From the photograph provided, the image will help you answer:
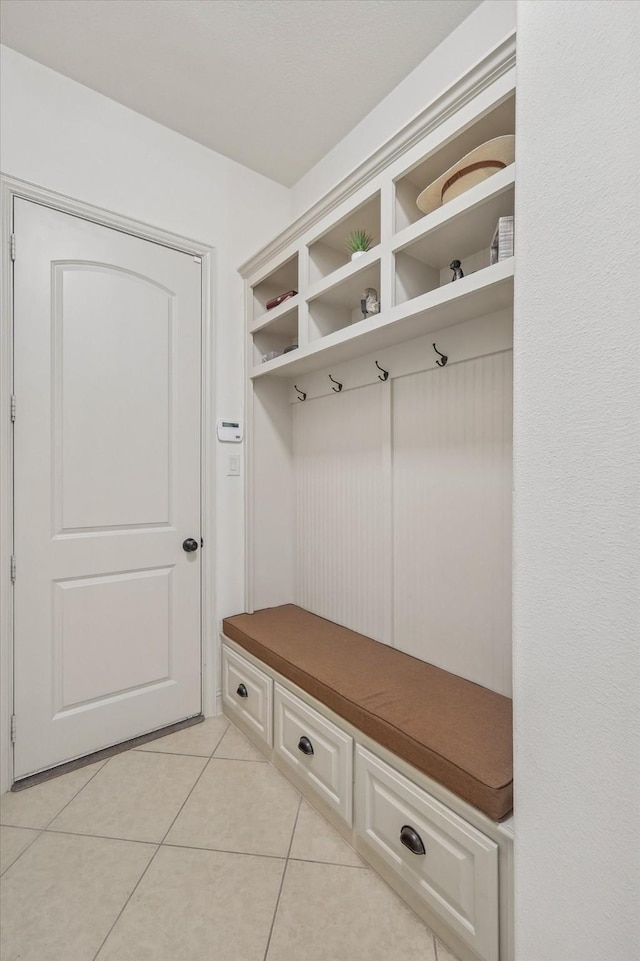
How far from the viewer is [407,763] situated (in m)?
1.21

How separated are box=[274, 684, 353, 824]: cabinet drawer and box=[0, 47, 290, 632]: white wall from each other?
0.72 m

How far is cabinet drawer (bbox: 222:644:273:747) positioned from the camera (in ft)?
6.06

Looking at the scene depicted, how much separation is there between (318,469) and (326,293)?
853 millimetres

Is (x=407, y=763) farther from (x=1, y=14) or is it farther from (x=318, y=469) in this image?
(x=1, y=14)

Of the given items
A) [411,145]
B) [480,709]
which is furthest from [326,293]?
[480,709]

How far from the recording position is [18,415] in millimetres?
1730

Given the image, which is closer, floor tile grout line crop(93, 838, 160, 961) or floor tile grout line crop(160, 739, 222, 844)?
floor tile grout line crop(93, 838, 160, 961)

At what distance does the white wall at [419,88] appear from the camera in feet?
5.05

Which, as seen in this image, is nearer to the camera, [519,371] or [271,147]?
[519,371]

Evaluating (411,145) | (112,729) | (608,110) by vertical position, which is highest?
(411,145)

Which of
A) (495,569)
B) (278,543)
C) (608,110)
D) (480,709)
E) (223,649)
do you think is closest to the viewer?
(608,110)

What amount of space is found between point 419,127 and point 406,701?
5.95 feet

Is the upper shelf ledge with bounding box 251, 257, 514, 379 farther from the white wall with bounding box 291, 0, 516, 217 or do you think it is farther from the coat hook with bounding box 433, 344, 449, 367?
the white wall with bounding box 291, 0, 516, 217

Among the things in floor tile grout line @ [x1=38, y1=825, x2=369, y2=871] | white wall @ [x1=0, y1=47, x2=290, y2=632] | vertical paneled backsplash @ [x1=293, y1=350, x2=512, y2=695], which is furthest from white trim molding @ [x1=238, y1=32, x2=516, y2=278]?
floor tile grout line @ [x1=38, y1=825, x2=369, y2=871]
